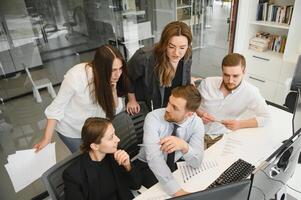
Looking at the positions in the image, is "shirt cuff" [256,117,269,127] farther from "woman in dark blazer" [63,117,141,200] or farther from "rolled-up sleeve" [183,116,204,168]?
"woman in dark blazer" [63,117,141,200]

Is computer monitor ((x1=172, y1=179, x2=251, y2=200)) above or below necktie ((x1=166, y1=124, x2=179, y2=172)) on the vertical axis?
above

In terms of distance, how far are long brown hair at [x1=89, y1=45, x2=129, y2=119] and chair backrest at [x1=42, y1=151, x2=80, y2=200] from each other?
1.48 ft

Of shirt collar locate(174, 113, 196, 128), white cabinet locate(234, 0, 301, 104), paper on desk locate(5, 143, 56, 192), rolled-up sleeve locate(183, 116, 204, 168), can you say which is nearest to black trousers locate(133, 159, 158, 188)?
rolled-up sleeve locate(183, 116, 204, 168)

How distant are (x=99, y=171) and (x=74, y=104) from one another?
20.9 inches

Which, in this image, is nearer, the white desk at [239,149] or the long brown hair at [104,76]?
the white desk at [239,149]

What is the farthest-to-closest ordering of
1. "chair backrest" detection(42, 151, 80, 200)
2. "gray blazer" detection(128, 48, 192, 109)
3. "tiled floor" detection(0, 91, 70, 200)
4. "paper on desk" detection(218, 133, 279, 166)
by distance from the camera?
"tiled floor" detection(0, 91, 70, 200) < "gray blazer" detection(128, 48, 192, 109) < "paper on desk" detection(218, 133, 279, 166) < "chair backrest" detection(42, 151, 80, 200)

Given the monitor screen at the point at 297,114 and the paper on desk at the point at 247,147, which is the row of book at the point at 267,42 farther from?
the monitor screen at the point at 297,114

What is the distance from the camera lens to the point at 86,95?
165 cm

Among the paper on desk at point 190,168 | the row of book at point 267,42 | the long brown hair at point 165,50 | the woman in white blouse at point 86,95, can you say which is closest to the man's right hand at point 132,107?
the woman in white blouse at point 86,95

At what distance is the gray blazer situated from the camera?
1.98 meters

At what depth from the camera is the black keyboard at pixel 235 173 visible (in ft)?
4.64

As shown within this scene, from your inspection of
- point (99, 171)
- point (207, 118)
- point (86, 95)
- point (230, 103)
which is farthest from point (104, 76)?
point (230, 103)

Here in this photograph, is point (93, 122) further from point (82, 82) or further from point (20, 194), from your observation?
point (20, 194)

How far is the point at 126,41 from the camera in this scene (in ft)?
13.5
